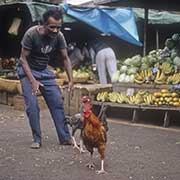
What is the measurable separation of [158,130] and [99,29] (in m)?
5.25

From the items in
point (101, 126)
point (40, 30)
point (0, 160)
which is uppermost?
point (40, 30)

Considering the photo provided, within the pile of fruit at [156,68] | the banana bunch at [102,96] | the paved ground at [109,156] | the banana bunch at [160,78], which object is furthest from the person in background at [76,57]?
the paved ground at [109,156]

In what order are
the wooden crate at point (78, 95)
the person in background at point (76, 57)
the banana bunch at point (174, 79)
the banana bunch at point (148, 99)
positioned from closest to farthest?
the banana bunch at point (148, 99), the banana bunch at point (174, 79), the wooden crate at point (78, 95), the person in background at point (76, 57)

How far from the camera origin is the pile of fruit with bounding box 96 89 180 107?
952cm

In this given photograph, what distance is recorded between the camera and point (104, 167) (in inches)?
246

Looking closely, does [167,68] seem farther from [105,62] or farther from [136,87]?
[105,62]

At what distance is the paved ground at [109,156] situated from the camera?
589cm

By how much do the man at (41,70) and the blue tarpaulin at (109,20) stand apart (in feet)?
19.5

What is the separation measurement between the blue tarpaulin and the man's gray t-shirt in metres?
5.91

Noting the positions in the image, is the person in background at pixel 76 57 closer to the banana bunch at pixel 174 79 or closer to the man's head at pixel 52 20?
the banana bunch at pixel 174 79

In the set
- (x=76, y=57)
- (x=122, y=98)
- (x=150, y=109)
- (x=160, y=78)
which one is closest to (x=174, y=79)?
(x=160, y=78)

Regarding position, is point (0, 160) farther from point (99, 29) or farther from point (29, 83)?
point (99, 29)

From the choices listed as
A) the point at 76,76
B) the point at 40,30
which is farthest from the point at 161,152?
the point at 76,76

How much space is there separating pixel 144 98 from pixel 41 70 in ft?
10.1
